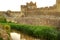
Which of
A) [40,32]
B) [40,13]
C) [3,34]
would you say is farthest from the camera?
[40,13]

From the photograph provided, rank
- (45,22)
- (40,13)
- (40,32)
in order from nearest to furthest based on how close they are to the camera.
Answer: (40,32) < (45,22) < (40,13)

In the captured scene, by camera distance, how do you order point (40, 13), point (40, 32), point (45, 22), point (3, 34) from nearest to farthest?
point (3, 34) → point (40, 32) → point (45, 22) → point (40, 13)

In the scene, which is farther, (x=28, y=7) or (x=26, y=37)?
(x=28, y=7)

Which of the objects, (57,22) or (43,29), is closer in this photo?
(43,29)

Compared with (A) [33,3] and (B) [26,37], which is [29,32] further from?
(A) [33,3]

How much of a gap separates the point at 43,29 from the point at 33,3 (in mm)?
15508

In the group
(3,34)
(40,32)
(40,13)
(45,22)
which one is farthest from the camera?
(40,13)

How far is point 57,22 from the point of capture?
25.4 m

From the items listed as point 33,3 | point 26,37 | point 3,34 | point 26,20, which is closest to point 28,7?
point 33,3

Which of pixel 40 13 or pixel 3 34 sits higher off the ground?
pixel 3 34

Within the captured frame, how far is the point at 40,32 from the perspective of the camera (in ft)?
62.0

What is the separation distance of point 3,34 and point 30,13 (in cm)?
1917

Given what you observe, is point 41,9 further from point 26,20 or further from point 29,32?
point 29,32

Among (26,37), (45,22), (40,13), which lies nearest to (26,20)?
(45,22)
